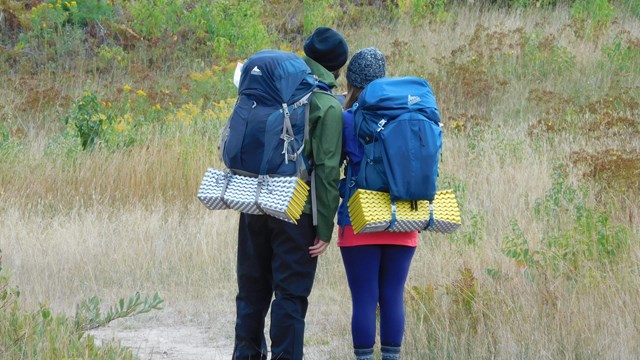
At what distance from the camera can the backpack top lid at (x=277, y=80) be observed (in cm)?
506

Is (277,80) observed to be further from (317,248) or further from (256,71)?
(317,248)

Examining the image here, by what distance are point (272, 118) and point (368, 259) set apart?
831 mm

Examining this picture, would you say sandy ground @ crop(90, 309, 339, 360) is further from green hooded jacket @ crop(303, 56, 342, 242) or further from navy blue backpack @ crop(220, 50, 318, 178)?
navy blue backpack @ crop(220, 50, 318, 178)

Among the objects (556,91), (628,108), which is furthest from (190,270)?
(556,91)

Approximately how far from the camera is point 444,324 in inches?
239

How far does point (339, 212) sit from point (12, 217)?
449 centimetres

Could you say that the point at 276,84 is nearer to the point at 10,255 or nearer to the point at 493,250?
the point at 493,250

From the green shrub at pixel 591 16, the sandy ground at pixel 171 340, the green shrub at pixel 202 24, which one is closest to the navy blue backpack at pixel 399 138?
the sandy ground at pixel 171 340

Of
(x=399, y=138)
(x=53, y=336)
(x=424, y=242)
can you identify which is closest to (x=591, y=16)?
(x=424, y=242)

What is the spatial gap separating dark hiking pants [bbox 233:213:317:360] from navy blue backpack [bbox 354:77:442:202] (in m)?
0.44

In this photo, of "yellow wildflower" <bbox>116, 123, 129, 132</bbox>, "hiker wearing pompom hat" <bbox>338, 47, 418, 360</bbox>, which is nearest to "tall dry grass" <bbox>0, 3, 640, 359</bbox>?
"yellow wildflower" <bbox>116, 123, 129, 132</bbox>

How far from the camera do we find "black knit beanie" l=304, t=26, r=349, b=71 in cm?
526

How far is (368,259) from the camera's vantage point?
5246 millimetres

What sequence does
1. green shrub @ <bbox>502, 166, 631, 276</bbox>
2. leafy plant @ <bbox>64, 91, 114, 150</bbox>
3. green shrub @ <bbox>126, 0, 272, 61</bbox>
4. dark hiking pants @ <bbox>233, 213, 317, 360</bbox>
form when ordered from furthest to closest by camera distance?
green shrub @ <bbox>126, 0, 272, 61</bbox> < leafy plant @ <bbox>64, 91, 114, 150</bbox> < green shrub @ <bbox>502, 166, 631, 276</bbox> < dark hiking pants @ <bbox>233, 213, 317, 360</bbox>
